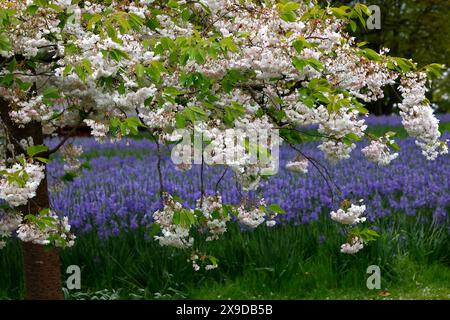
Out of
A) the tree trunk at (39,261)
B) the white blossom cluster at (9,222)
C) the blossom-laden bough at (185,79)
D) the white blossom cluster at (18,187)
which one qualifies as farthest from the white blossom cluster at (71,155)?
the white blossom cluster at (18,187)

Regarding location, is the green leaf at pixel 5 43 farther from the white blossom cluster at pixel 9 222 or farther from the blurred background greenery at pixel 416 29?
the blurred background greenery at pixel 416 29

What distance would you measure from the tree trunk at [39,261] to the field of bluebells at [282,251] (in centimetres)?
74

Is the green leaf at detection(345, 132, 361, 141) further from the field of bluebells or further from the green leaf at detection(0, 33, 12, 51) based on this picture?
the field of bluebells

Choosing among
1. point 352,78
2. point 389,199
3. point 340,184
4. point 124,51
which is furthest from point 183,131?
point 340,184

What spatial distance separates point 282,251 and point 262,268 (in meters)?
0.33

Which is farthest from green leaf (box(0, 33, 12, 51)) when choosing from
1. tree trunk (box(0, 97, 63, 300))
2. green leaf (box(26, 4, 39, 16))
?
tree trunk (box(0, 97, 63, 300))

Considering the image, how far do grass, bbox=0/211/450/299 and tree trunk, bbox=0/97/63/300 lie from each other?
0.94 metres

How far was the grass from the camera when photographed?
6.72m

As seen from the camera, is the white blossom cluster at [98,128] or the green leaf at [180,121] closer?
the green leaf at [180,121]

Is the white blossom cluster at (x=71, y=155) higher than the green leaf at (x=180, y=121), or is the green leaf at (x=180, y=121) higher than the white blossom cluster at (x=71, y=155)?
the green leaf at (x=180, y=121)

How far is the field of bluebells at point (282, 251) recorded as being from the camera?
678 centimetres

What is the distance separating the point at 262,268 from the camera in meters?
6.75

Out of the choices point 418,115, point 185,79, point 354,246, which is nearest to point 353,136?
point 418,115
